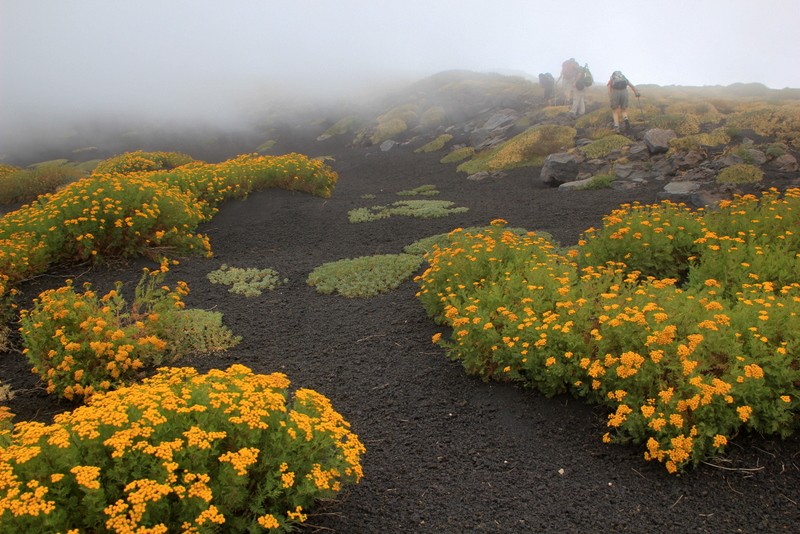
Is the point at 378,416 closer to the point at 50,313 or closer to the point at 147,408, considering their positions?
the point at 147,408

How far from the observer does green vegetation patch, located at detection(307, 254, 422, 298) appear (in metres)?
8.05

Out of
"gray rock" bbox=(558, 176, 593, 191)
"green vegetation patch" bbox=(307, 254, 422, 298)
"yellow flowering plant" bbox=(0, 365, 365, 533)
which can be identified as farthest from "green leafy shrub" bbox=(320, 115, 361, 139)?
"yellow flowering plant" bbox=(0, 365, 365, 533)

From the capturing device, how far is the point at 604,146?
54.0 ft

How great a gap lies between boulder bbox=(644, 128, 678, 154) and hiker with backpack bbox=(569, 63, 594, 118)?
18.5 ft

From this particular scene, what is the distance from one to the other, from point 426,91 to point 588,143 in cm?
2502

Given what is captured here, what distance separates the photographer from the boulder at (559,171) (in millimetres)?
14891

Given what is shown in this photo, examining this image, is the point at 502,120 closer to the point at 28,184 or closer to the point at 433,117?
the point at 433,117

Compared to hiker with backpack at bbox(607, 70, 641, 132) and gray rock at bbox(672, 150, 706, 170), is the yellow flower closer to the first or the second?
gray rock at bbox(672, 150, 706, 170)

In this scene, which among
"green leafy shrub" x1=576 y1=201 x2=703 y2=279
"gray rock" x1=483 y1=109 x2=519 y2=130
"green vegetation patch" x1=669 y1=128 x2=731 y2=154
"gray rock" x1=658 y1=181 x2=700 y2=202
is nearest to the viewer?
"green leafy shrub" x1=576 y1=201 x2=703 y2=279

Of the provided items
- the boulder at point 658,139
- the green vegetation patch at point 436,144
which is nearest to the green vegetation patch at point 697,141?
the boulder at point 658,139

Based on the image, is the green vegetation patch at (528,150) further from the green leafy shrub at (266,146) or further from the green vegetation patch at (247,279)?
the green leafy shrub at (266,146)

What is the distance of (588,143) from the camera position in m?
17.6

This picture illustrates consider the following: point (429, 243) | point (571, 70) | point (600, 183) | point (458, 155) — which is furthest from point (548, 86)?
point (429, 243)

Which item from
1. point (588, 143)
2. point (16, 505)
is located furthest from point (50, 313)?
point (588, 143)
